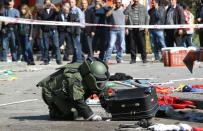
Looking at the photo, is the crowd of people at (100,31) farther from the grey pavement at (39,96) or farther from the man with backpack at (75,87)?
the man with backpack at (75,87)

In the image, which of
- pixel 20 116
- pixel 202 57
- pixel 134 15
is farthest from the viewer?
pixel 134 15

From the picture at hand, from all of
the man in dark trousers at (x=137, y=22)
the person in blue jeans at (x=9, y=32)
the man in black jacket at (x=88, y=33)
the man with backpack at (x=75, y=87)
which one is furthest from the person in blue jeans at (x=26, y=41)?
the man with backpack at (x=75, y=87)

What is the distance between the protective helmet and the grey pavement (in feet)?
1.64

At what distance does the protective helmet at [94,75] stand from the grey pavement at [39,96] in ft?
1.64

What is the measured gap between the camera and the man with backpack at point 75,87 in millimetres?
9211

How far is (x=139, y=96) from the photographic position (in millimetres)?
9117

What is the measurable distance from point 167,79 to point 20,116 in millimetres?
5254

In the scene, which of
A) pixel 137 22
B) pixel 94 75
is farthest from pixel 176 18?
pixel 94 75

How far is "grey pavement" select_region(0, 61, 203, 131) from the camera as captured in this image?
9.00 m

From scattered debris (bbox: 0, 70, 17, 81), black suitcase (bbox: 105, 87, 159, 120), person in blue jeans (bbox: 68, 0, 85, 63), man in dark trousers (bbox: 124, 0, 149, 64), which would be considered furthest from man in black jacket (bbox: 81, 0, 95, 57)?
black suitcase (bbox: 105, 87, 159, 120)

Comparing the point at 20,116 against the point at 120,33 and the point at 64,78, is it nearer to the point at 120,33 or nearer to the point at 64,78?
the point at 64,78

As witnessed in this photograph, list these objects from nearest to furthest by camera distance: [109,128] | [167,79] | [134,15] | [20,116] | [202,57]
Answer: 1. [109,128]
2. [202,57]
3. [20,116]
4. [167,79]
5. [134,15]

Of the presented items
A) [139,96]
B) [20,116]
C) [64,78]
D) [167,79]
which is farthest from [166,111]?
[167,79]

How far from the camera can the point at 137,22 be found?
20250mm
